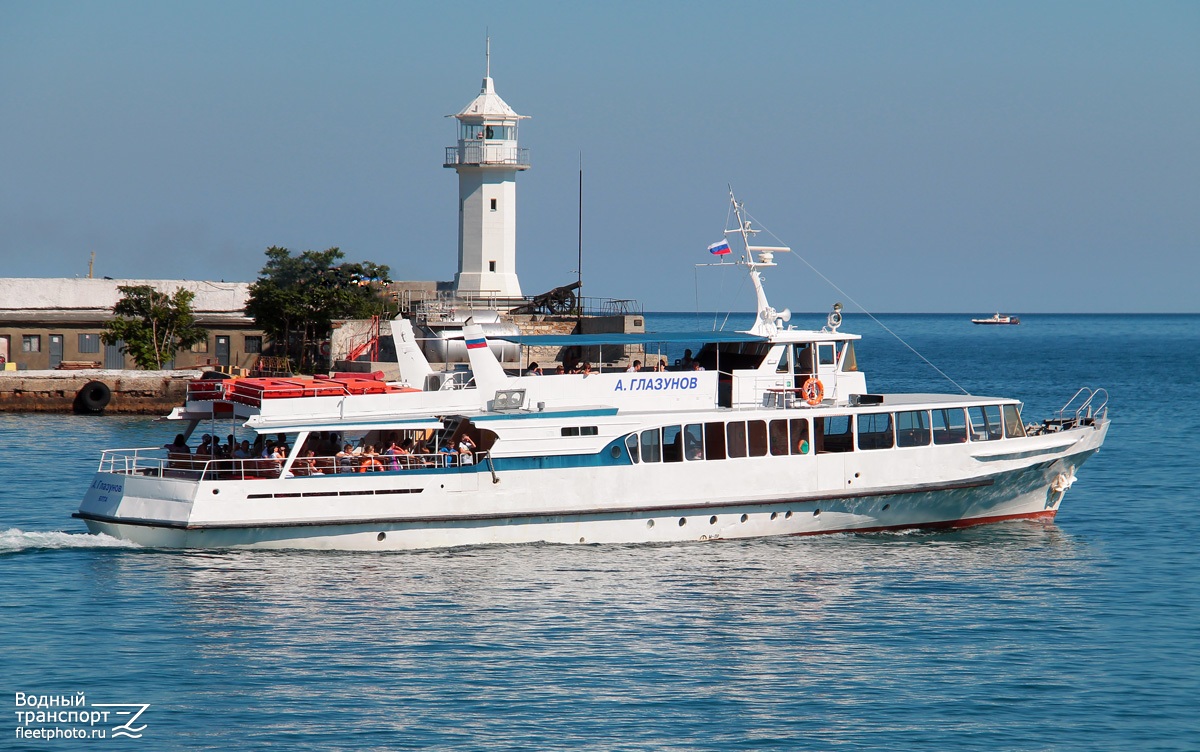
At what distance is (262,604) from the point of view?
74.4ft

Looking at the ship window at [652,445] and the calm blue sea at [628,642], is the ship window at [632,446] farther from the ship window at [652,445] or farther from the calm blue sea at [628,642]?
the calm blue sea at [628,642]

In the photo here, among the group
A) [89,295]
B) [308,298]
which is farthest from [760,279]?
[89,295]

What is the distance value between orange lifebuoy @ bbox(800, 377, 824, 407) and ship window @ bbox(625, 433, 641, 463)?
14.5 feet

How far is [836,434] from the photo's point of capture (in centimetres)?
2897

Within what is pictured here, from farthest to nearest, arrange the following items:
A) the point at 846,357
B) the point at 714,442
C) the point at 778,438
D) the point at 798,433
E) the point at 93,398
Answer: the point at 93,398 → the point at 846,357 → the point at 798,433 → the point at 778,438 → the point at 714,442

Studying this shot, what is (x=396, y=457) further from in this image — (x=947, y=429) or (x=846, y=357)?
(x=947, y=429)

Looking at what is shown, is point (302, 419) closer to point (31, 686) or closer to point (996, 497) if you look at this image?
point (31, 686)

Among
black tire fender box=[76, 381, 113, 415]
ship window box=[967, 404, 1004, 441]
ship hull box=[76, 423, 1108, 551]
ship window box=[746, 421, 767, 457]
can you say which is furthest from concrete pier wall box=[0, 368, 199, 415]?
ship window box=[967, 404, 1004, 441]

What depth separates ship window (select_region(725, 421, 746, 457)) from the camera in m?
27.6

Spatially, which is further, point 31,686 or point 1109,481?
point 1109,481

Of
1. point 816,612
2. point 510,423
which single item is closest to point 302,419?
point 510,423

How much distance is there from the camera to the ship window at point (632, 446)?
2706 cm

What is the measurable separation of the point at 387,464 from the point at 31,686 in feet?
29.9

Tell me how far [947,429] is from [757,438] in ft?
15.4
